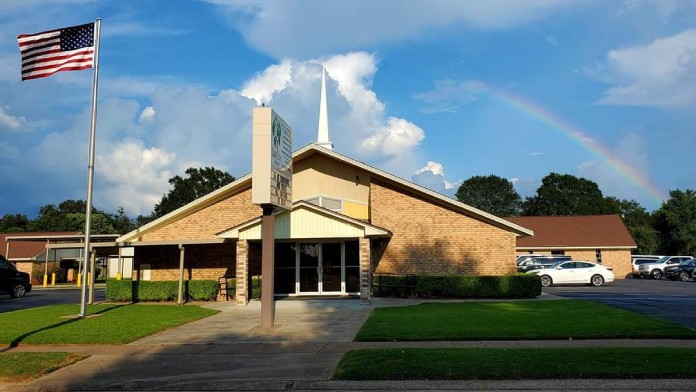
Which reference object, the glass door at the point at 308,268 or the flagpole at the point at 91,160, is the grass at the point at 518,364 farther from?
the glass door at the point at 308,268

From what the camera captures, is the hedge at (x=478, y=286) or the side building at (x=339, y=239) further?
the side building at (x=339, y=239)

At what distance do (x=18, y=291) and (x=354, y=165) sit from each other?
1793 centimetres

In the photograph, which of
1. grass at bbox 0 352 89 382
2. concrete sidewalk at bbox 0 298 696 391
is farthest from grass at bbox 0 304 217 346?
grass at bbox 0 352 89 382

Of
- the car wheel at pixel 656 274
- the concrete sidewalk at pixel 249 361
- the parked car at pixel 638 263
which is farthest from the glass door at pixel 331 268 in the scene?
the parked car at pixel 638 263

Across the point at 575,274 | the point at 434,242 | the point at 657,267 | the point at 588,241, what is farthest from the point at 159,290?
the point at 657,267

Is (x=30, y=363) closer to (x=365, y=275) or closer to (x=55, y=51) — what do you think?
(x=55, y=51)

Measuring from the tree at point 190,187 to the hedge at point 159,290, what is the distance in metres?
52.6

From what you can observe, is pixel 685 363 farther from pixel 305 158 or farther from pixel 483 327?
pixel 305 158

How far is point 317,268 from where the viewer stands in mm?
21906

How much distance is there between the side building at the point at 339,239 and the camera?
21906 millimetres

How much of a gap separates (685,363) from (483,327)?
4.54 metres

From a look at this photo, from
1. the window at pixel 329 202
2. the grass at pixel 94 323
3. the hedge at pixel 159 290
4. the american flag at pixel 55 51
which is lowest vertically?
the grass at pixel 94 323

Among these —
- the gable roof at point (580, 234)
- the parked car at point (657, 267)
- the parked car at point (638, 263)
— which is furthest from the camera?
the gable roof at point (580, 234)

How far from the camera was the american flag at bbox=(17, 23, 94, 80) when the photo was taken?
1559cm
